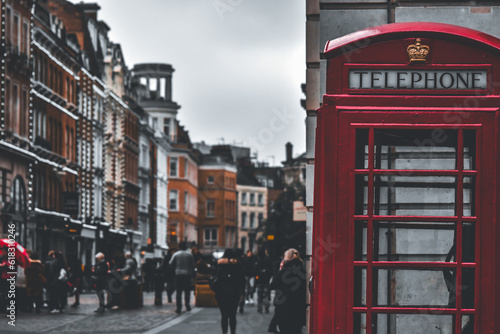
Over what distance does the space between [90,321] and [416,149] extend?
18.2 metres

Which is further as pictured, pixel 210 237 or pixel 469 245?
pixel 210 237

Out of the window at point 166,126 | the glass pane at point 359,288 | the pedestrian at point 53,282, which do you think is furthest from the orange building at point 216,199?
the glass pane at point 359,288

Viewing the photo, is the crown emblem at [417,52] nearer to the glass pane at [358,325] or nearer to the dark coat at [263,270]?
the glass pane at [358,325]

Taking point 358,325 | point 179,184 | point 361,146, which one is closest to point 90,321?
point 358,325

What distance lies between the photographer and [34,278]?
26672mm

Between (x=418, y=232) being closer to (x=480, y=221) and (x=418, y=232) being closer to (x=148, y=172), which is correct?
(x=480, y=221)

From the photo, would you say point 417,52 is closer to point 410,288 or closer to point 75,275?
point 410,288

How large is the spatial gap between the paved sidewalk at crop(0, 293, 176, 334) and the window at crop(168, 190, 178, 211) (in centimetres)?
8647

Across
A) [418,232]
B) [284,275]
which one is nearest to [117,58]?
[284,275]

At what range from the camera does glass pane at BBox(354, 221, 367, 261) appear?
707 centimetres

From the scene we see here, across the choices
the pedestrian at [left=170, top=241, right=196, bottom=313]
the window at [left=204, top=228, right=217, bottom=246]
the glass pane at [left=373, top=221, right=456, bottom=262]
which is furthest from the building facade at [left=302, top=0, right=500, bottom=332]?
the window at [left=204, top=228, right=217, bottom=246]

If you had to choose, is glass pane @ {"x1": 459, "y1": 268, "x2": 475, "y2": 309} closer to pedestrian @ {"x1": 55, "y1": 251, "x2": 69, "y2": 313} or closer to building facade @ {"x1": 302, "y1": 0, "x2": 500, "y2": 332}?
building facade @ {"x1": 302, "y1": 0, "x2": 500, "y2": 332}

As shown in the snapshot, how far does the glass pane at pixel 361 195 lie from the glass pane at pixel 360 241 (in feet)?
0.28

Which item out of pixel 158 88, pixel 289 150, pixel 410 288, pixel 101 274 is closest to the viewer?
pixel 410 288
